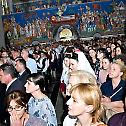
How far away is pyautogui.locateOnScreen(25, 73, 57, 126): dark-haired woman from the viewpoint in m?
4.60

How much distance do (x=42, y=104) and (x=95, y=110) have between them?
1.54 meters

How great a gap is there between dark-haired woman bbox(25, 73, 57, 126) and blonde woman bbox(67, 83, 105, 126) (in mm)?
1405

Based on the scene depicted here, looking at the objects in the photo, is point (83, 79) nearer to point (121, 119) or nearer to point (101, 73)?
point (121, 119)

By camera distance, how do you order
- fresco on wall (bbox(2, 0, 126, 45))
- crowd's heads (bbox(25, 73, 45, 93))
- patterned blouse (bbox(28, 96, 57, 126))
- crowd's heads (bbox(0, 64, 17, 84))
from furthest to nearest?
fresco on wall (bbox(2, 0, 126, 45))
crowd's heads (bbox(0, 64, 17, 84))
crowd's heads (bbox(25, 73, 45, 93))
patterned blouse (bbox(28, 96, 57, 126))

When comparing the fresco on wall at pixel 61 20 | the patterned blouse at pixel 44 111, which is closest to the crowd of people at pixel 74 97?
the patterned blouse at pixel 44 111

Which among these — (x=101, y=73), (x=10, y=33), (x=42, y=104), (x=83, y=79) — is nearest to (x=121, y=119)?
(x=83, y=79)

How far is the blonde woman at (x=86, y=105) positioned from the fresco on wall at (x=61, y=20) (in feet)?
95.4

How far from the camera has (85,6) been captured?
32406 mm

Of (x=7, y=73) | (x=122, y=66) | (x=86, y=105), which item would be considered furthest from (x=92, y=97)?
(x=7, y=73)

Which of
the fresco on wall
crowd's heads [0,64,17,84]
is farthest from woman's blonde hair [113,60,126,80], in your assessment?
the fresco on wall

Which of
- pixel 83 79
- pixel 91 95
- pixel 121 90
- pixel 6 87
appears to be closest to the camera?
pixel 91 95

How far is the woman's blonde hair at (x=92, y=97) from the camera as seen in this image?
10.4 ft

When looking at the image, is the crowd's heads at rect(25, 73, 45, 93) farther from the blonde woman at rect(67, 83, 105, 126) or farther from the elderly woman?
the blonde woman at rect(67, 83, 105, 126)

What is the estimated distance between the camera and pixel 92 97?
317cm
